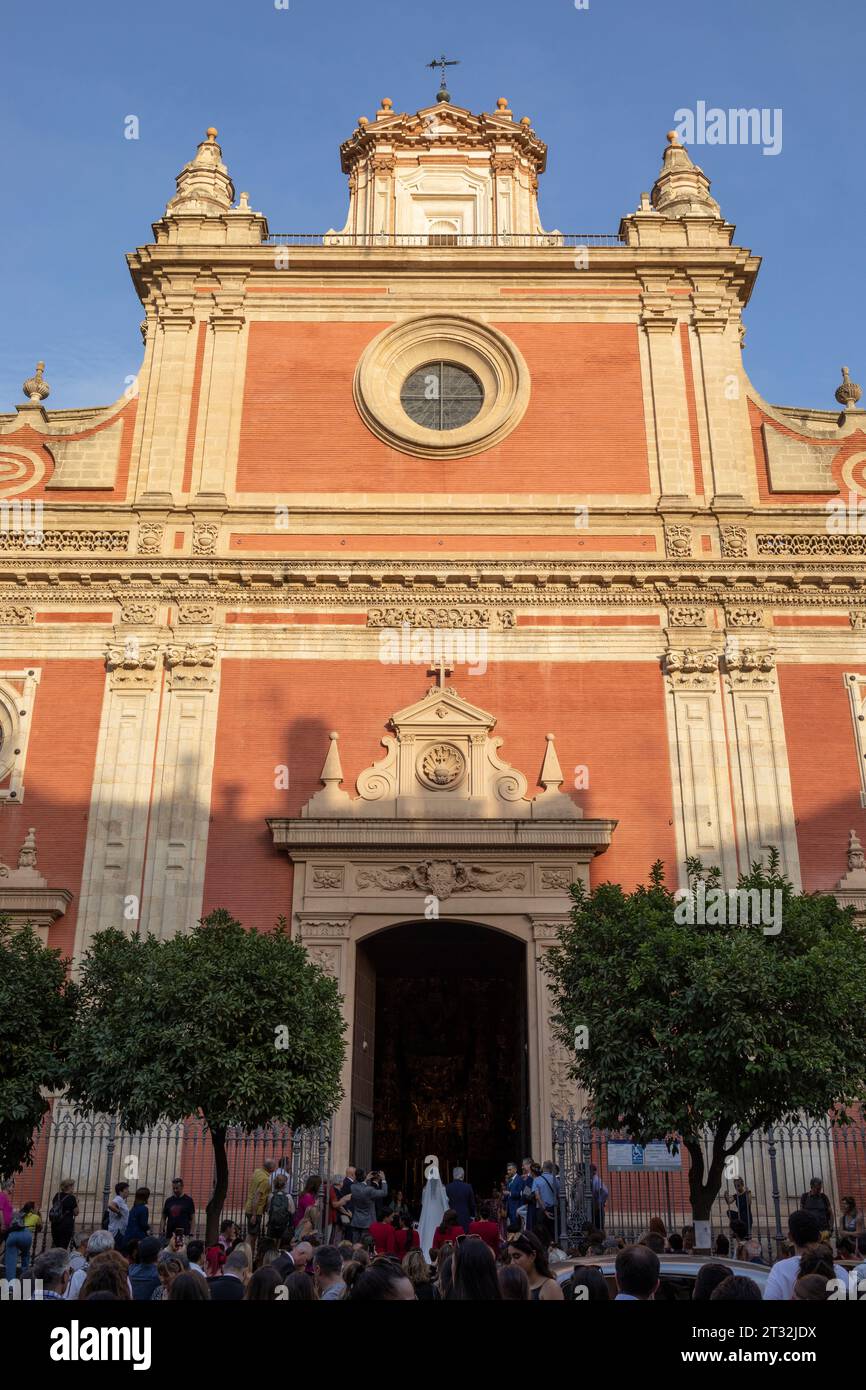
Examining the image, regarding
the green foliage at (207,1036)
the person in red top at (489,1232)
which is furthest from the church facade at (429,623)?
the person in red top at (489,1232)

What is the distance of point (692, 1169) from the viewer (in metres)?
13.5

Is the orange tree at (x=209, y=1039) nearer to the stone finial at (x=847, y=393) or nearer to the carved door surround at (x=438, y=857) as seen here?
the carved door surround at (x=438, y=857)

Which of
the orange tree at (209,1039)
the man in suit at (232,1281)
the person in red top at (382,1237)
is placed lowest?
the man in suit at (232,1281)

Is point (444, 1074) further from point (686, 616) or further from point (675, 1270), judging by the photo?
point (675, 1270)

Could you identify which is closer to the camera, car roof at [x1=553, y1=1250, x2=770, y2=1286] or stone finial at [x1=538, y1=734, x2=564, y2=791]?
car roof at [x1=553, y1=1250, x2=770, y2=1286]

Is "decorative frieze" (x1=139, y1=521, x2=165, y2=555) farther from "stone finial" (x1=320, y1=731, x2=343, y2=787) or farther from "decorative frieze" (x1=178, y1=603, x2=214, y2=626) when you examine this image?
"stone finial" (x1=320, y1=731, x2=343, y2=787)

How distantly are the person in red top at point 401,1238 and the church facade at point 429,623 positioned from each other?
568 centimetres

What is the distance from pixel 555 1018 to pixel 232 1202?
17.7ft

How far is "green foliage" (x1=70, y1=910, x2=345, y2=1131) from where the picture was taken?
1343 cm

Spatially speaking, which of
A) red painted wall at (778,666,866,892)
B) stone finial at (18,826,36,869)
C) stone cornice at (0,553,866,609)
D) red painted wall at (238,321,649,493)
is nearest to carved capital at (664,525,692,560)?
stone cornice at (0,553,866,609)

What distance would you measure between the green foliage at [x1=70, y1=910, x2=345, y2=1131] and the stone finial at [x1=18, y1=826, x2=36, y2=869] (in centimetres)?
389

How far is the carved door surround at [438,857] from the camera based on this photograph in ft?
58.3

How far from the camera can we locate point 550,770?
18641 mm

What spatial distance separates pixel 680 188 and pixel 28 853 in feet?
56.3
